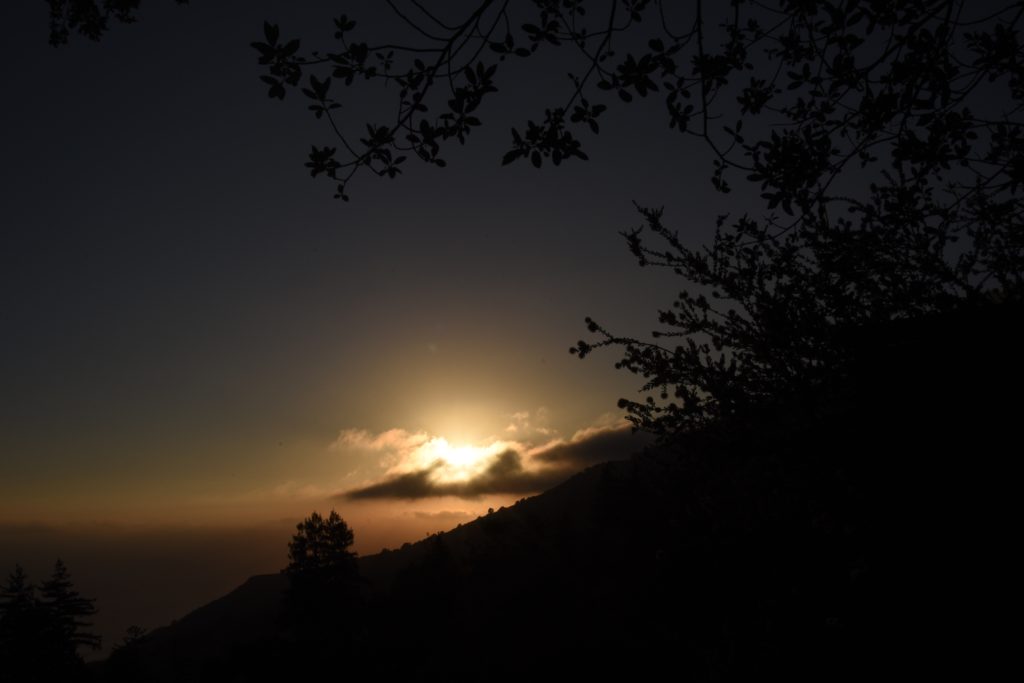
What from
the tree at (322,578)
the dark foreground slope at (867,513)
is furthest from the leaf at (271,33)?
the tree at (322,578)

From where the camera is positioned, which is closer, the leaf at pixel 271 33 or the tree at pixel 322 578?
the leaf at pixel 271 33

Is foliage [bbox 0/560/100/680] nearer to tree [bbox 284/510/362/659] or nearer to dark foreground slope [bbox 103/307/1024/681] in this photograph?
tree [bbox 284/510/362/659]

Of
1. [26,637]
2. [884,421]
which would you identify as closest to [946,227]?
[884,421]

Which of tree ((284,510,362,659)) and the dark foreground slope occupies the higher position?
tree ((284,510,362,659))

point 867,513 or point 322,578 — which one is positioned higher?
point 322,578

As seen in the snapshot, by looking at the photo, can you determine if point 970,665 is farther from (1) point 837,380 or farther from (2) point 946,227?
(2) point 946,227

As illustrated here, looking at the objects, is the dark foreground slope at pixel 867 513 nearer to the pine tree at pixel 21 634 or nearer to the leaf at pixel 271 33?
the leaf at pixel 271 33

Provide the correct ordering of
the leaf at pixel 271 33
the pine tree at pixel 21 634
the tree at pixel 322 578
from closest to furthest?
the leaf at pixel 271 33 < the pine tree at pixel 21 634 < the tree at pixel 322 578

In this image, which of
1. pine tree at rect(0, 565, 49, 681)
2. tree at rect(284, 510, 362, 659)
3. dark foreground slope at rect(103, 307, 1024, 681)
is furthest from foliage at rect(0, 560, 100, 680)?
dark foreground slope at rect(103, 307, 1024, 681)

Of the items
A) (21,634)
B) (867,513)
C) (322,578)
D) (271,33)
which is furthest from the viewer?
(322,578)

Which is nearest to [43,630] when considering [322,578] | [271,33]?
[322,578]

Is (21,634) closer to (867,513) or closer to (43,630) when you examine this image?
(43,630)

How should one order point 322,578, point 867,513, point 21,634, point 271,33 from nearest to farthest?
1. point 867,513
2. point 271,33
3. point 21,634
4. point 322,578

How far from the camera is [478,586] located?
48094 millimetres
